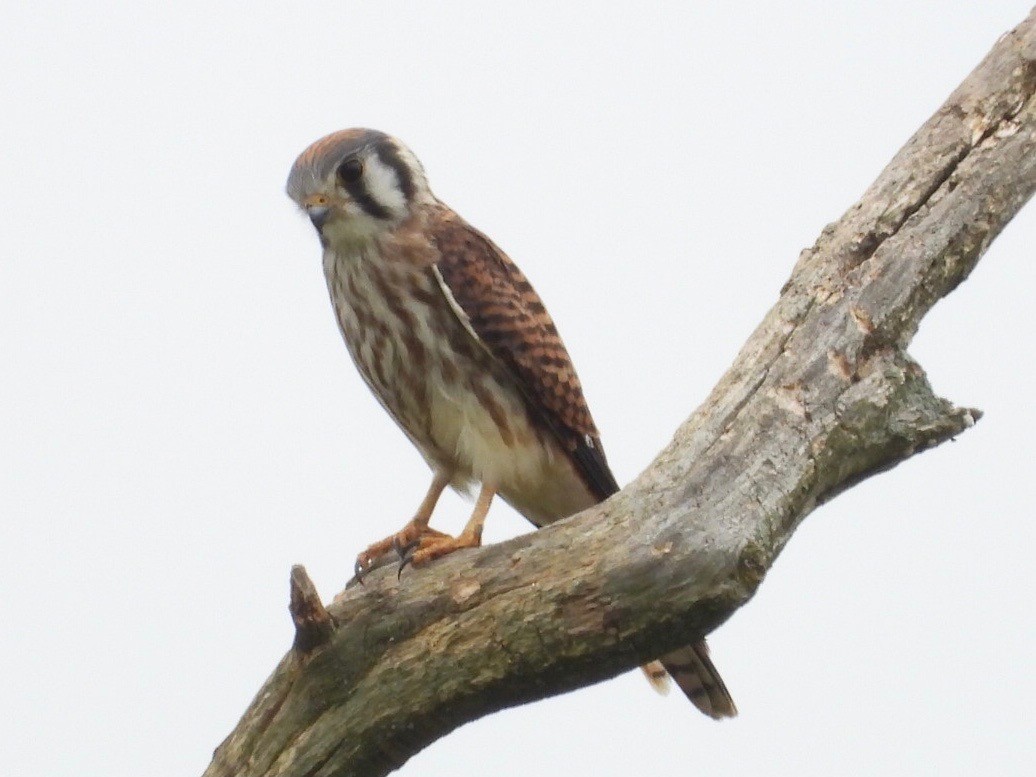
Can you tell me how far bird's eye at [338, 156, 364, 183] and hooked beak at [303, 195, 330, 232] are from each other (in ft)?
0.37

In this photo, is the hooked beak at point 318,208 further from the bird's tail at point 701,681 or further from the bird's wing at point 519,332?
the bird's tail at point 701,681

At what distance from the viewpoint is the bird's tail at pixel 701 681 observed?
5250 millimetres

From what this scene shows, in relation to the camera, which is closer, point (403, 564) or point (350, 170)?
point (403, 564)

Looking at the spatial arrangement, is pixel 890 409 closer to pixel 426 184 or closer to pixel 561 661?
pixel 561 661

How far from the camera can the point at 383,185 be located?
5.63 m

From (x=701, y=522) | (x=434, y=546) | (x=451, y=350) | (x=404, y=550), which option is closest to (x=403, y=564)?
(x=434, y=546)

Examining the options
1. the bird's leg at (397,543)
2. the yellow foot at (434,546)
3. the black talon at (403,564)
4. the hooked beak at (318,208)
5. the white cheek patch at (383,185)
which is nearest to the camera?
the black talon at (403,564)

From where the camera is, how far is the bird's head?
18.1 ft

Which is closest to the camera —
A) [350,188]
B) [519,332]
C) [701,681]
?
[701,681]

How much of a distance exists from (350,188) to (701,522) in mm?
2203

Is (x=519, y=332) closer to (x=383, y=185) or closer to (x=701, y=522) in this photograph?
(x=383, y=185)

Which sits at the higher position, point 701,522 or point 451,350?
point 451,350

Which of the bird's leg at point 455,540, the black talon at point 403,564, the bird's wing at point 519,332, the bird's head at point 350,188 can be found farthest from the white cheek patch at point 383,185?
the black talon at point 403,564

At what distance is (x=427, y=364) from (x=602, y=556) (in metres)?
1.56
